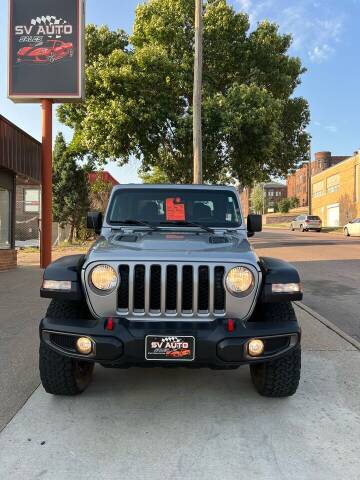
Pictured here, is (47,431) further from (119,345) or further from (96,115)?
(96,115)

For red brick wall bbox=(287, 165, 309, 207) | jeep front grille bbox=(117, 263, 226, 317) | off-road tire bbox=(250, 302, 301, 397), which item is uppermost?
red brick wall bbox=(287, 165, 309, 207)

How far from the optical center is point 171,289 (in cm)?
361

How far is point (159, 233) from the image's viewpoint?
4.60 meters

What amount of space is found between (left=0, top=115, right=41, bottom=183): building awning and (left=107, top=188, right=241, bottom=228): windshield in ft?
25.3

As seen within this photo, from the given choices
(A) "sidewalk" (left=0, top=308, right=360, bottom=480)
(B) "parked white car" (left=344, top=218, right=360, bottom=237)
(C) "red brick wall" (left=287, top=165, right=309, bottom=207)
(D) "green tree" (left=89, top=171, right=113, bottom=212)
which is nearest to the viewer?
(A) "sidewalk" (left=0, top=308, right=360, bottom=480)

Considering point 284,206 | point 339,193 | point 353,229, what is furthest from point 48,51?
point 284,206

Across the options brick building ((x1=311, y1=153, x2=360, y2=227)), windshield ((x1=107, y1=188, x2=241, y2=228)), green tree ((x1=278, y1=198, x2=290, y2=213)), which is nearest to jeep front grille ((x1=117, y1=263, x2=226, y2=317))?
windshield ((x1=107, y1=188, x2=241, y2=228))

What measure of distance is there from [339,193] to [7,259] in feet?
157

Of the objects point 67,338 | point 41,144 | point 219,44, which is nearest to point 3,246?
point 41,144

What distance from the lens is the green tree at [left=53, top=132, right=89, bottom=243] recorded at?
78.4 feet

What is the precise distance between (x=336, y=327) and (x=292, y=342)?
3308mm

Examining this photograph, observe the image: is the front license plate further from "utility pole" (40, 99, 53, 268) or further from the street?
"utility pole" (40, 99, 53, 268)

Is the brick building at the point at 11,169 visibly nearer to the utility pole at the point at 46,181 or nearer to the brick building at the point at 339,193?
the utility pole at the point at 46,181

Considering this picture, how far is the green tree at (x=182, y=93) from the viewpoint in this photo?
18.5 metres
